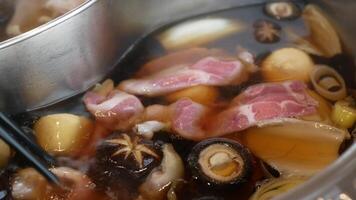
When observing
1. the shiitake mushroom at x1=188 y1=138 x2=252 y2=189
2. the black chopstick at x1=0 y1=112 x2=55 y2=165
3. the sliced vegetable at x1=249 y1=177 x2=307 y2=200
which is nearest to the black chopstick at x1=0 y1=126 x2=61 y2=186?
the black chopstick at x1=0 y1=112 x2=55 y2=165

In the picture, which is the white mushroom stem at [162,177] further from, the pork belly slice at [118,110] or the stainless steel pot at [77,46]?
the stainless steel pot at [77,46]

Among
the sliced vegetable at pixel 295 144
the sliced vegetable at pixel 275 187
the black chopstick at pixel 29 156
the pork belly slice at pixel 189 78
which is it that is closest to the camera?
the black chopstick at pixel 29 156

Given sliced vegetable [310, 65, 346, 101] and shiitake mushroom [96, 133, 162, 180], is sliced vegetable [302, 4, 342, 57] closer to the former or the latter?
sliced vegetable [310, 65, 346, 101]

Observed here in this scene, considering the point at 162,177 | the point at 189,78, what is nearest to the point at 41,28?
the point at 189,78

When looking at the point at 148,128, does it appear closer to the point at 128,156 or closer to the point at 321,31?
the point at 128,156

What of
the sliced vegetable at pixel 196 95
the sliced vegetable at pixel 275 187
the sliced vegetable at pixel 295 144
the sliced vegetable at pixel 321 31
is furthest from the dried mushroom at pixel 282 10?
the sliced vegetable at pixel 275 187

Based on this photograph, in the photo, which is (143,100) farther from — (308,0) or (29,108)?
(308,0)
